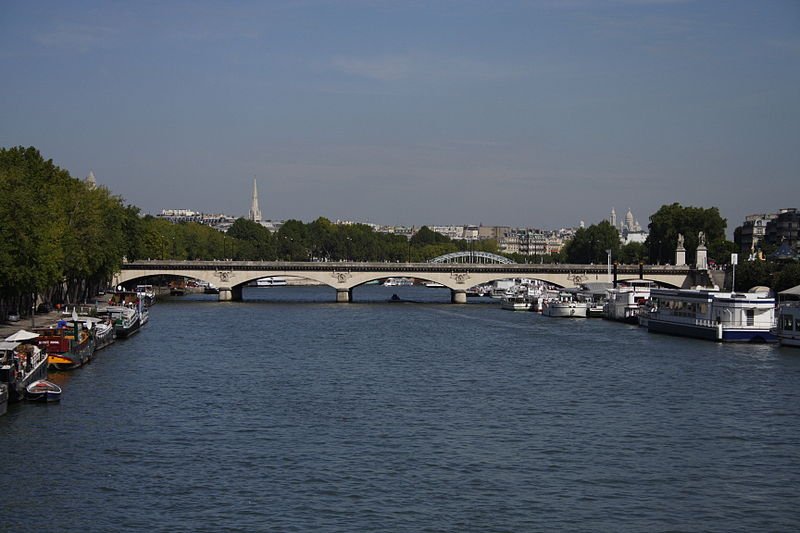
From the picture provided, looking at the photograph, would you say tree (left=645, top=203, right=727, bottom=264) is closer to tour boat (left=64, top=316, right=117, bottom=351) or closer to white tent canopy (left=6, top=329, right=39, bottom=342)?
tour boat (left=64, top=316, right=117, bottom=351)

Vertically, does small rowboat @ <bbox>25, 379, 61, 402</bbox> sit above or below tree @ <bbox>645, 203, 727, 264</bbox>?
below

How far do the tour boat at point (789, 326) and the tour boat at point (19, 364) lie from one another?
129 ft

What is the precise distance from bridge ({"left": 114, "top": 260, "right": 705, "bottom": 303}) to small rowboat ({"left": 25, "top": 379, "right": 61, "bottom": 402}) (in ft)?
250

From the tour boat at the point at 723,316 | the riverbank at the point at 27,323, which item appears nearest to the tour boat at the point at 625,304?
the tour boat at the point at 723,316

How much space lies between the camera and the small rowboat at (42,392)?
136ft

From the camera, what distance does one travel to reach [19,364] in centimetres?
4228

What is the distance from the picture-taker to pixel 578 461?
33094 millimetres

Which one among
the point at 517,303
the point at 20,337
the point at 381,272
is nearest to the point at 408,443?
the point at 20,337

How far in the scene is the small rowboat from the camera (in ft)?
136

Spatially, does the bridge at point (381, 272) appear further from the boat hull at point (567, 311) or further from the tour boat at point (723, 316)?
the tour boat at point (723, 316)

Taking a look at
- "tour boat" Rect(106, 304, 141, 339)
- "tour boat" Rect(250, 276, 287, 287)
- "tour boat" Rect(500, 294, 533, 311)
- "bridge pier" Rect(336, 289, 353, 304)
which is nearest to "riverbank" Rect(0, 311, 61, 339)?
"tour boat" Rect(106, 304, 141, 339)

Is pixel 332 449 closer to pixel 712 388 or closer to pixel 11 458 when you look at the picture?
pixel 11 458

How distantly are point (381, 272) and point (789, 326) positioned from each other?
198ft

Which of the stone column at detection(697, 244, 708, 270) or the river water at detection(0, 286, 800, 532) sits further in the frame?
the stone column at detection(697, 244, 708, 270)
